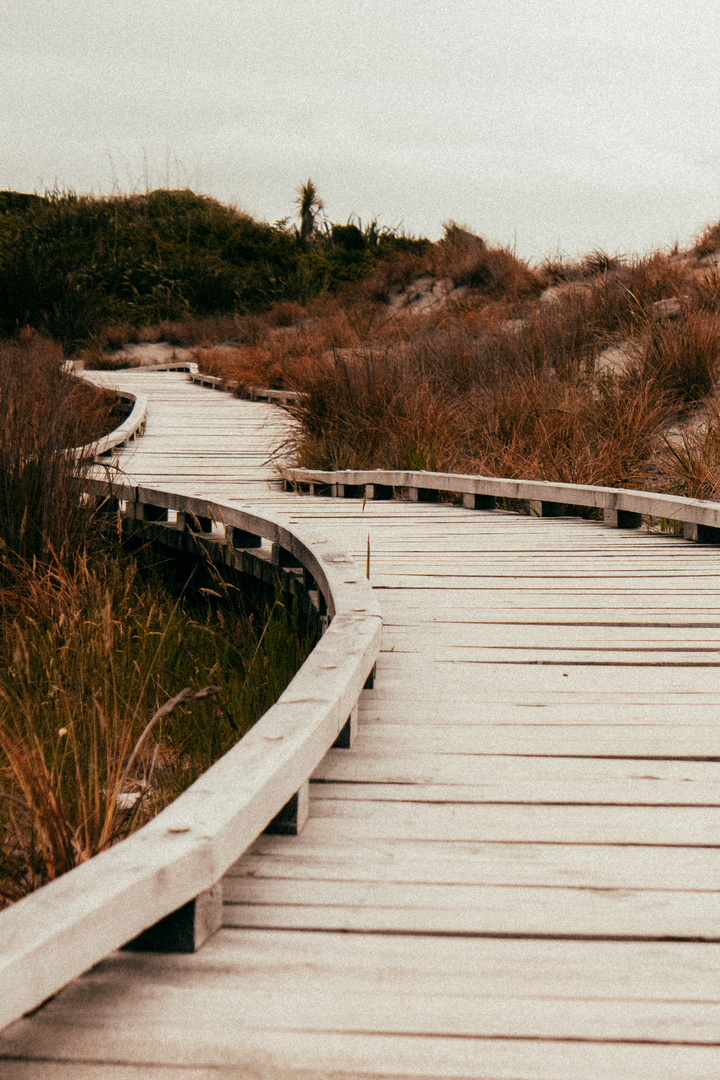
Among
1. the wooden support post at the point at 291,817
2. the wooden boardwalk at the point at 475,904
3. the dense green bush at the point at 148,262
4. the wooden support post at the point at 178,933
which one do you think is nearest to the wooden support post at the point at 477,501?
the wooden boardwalk at the point at 475,904

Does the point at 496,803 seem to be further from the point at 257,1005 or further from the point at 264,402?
the point at 264,402

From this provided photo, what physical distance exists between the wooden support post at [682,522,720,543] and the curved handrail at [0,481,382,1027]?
2668 mm

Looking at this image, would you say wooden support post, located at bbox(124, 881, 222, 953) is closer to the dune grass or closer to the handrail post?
the handrail post

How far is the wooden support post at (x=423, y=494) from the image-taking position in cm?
578

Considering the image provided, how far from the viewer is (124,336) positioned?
62.9 feet

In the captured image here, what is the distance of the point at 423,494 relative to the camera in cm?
583

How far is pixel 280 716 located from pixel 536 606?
5.38 ft

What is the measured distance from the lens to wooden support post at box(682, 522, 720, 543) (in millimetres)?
4320

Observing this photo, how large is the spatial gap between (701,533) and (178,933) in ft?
12.1

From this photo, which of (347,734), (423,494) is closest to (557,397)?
(423,494)

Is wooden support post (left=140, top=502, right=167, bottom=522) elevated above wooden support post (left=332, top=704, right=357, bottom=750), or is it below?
above

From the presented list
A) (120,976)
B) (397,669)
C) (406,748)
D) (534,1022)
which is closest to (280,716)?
(406,748)

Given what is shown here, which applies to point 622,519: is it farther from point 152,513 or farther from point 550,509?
point 152,513

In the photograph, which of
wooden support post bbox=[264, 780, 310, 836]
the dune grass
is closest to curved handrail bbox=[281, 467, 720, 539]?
the dune grass
